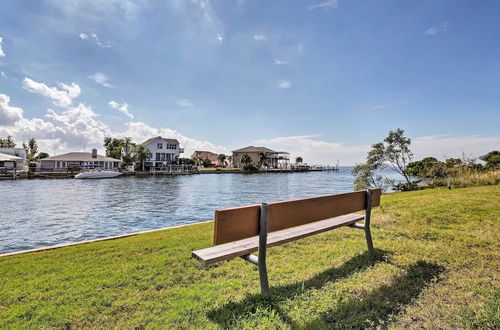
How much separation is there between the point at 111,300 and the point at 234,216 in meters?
1.84

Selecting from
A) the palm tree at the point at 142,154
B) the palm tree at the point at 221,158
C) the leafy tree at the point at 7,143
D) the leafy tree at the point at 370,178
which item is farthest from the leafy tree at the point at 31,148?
the leafy tree at the point at 370,178

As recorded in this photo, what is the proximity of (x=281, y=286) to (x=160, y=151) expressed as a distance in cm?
7008

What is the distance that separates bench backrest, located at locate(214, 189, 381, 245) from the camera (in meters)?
2.35

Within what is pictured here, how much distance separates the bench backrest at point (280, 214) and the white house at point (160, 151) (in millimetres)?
68719

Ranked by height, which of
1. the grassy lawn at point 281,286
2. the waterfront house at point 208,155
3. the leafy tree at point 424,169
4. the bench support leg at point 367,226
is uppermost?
the waterfront house at point 208,155

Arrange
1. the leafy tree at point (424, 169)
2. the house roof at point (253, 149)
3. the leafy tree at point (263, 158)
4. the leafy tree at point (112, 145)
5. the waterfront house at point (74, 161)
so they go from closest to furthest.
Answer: the leafy tree at point (424, 169), the waterfront house at point (74, 161), the leafy tree at point (112, 145), the leafy tree at point (263, 158), the house roof at point (253, 149)

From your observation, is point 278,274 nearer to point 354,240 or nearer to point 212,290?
point 212,290

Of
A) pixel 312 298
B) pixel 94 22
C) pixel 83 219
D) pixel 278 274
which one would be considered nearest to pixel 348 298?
pixel 312 298

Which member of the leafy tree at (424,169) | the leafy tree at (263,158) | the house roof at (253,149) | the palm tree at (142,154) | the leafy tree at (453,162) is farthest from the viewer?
the house roof at (253,149)

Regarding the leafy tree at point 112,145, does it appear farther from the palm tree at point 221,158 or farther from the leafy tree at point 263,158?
the leafy tree at point 263,158

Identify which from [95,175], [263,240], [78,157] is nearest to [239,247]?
[263,240]

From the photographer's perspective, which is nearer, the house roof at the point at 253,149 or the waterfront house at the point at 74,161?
the waterfront house at the point at 74,161

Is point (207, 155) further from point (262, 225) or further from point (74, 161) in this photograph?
point (262, 225)

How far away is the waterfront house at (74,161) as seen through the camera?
55844 millimetres
